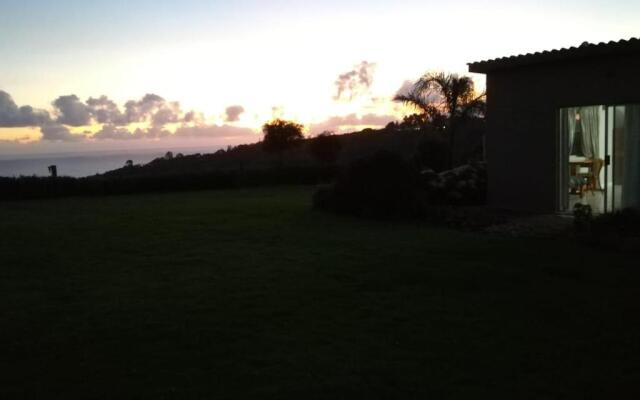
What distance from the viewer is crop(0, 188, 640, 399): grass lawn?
4164 millimetres

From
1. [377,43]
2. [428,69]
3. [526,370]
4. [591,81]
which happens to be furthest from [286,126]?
[526,370]

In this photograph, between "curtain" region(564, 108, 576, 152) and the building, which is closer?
the building

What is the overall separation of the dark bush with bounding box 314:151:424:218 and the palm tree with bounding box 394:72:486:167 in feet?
23.4

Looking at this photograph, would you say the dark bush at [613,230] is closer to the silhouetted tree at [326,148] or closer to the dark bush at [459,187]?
the dark bush at [459,187]

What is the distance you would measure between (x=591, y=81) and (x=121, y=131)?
24.2m

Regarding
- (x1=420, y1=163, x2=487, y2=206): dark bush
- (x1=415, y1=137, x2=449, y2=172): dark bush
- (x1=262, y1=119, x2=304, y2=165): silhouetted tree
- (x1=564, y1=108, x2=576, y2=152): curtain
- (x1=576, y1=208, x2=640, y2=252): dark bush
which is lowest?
(x1=576, y1=208, x2=640, y2=252): dark bush

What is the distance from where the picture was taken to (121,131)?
30.9 m

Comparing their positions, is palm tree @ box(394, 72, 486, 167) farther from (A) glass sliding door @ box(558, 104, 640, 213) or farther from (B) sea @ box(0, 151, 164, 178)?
(B) sea @ box(0, 151, 164, 178)

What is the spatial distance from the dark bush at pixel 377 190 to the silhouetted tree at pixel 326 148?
12108 millimetres

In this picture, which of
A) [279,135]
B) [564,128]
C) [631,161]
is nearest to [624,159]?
[631,161]

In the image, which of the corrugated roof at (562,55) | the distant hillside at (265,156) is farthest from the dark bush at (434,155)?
the corrugated roof at (562,55)

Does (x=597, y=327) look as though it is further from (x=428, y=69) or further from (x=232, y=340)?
(x=428, y=69)

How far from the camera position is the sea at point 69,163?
20.9m

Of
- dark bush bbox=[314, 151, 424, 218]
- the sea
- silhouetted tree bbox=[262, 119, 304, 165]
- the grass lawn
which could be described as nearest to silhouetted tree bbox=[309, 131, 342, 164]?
silhouetted tree bbox=[262, 119, 304, 165]
